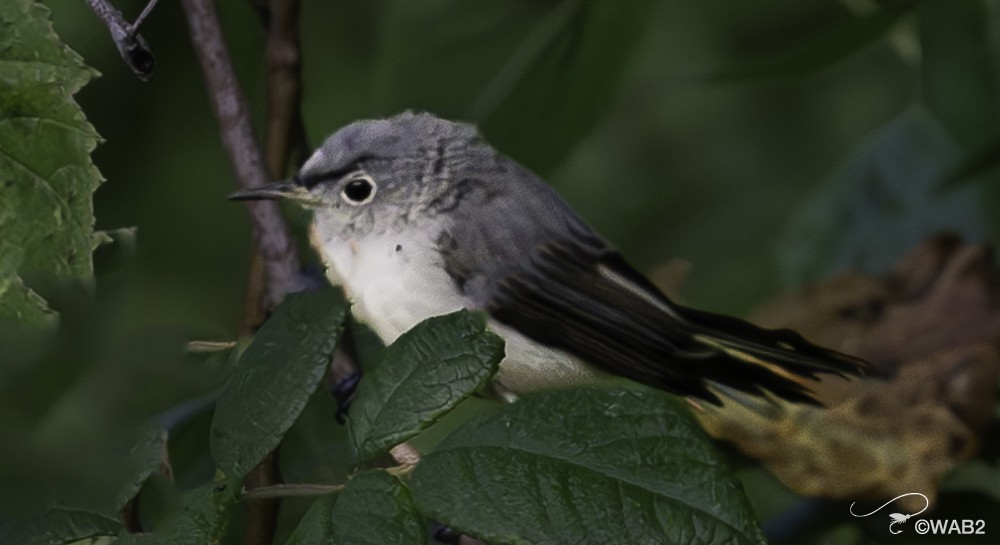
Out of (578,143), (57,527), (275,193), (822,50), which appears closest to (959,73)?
(822,50)

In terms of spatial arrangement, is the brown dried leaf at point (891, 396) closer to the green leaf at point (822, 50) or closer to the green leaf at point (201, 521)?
the green leaf at point (822, 50)

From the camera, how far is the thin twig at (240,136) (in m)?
0.47

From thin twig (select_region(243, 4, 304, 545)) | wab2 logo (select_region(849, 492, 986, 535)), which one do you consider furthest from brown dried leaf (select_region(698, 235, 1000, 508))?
thin twig (select_region(243, 4, 304, 545))

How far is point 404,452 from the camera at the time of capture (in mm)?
397

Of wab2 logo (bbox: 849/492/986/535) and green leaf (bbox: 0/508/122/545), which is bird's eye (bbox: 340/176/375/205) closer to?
green leaf (bbox: 0/508/122/545)

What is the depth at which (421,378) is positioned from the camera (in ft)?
1.16

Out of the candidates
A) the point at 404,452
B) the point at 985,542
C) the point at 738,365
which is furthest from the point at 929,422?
→ the point at 404,452

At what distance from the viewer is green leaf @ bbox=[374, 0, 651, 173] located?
65cm

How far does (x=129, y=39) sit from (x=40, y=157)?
0.04 meters

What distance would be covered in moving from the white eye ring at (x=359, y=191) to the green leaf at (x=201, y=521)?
6.3 inches

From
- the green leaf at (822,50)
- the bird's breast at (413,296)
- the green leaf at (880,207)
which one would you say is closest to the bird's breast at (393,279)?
the bird's breast at (413,296)

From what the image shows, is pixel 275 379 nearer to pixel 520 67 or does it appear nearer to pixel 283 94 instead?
pixel 283 94

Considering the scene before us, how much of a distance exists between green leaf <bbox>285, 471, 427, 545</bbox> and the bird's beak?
0.12 metres

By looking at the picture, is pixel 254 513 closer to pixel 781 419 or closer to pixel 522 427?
pixel 522 427
